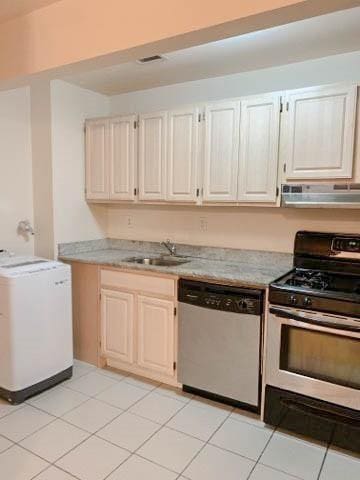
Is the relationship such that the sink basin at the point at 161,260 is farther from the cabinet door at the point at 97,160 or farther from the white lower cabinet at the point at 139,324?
the cabinet door at the point at 97,160

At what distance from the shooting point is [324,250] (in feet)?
8.53

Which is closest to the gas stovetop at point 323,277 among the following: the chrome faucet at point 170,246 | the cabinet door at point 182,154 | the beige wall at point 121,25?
the cabinet door at point 182,154

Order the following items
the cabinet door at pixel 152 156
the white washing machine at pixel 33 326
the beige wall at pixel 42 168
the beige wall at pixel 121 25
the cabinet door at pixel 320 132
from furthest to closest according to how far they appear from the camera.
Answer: the beige wall at pixel 42 168 < the cabinet door at pixel 152 156 < the white washing machine at pixel 33 326 < the cabinet door at pixel 320 132 < the beige wall at pixel 121 25

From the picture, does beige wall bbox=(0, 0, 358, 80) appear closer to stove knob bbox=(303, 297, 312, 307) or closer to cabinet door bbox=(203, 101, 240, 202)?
cabinet door bbox=(203, 101, 240, 202)

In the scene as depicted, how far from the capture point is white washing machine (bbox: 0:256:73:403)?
246 cm

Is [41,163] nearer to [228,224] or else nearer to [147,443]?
[228,224]

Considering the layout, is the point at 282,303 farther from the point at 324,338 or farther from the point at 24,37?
the point at 24,37

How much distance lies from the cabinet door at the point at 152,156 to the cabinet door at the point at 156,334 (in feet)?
3.00

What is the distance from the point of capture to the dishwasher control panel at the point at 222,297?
91.5 inches

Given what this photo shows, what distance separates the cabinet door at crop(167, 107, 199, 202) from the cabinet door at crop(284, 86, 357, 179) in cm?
74

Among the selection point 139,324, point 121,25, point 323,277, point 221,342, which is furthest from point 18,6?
point 323,277

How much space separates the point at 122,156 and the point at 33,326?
1600 millimetres

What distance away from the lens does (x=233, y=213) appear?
10.0 ft

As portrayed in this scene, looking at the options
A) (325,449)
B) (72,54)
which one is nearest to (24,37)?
(72,54)
